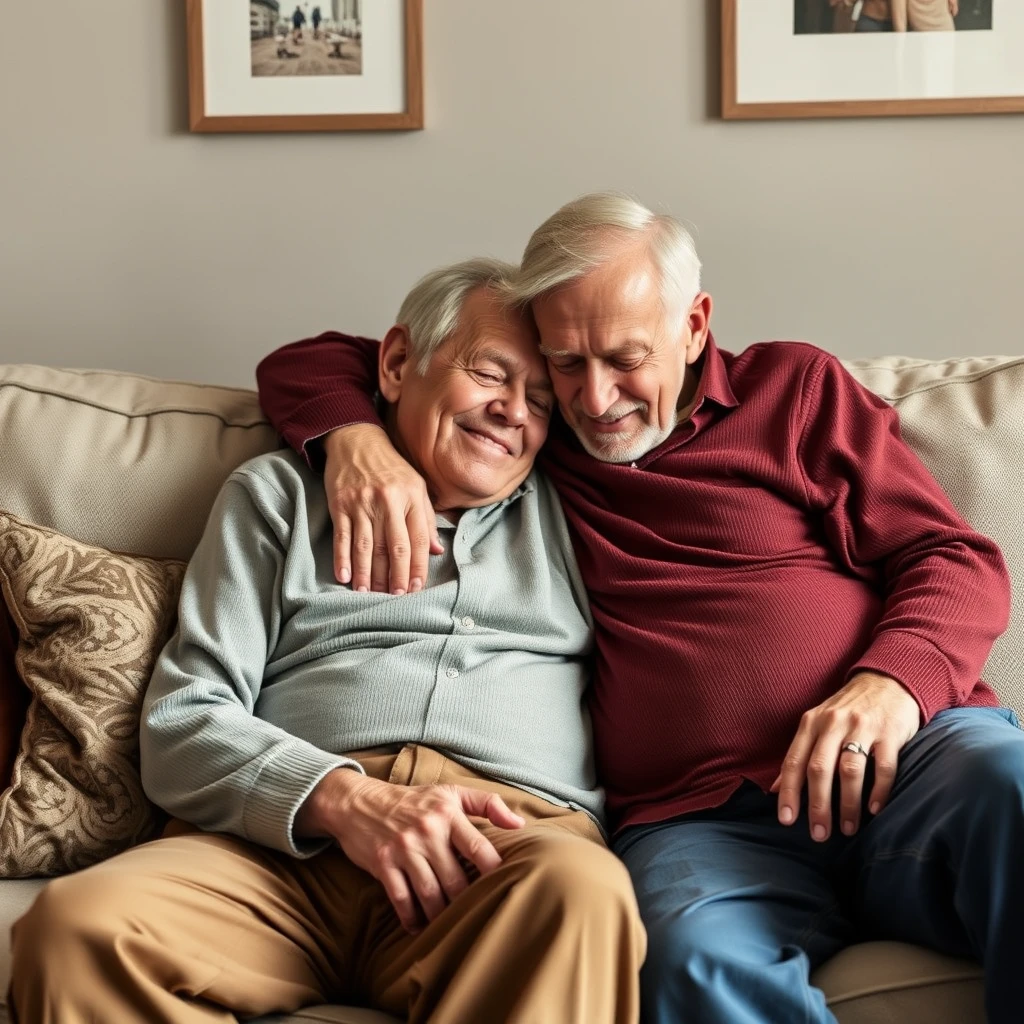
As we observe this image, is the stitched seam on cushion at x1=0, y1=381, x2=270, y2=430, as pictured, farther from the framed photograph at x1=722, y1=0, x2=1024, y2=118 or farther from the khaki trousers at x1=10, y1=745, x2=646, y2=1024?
the framed photograph at x1=722, y1=0, x2=1024, y2=118

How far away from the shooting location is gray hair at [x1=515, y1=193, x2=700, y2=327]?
1729mm

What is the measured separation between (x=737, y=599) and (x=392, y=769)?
512mm

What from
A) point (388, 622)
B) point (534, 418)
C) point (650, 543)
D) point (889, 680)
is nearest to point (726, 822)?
point (889, 680)

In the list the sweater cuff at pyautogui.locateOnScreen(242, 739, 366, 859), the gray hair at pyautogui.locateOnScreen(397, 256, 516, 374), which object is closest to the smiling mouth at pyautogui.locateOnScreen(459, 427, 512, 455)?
the gray hair at pyautogui.locateOnScreen(397, 256, 516, 374)

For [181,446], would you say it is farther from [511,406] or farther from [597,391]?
[597,391]

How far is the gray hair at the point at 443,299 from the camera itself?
180 cm

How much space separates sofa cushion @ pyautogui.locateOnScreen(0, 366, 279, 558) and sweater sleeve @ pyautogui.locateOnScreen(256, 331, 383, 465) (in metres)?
0.08

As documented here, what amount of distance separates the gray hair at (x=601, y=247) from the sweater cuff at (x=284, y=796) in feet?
2.34

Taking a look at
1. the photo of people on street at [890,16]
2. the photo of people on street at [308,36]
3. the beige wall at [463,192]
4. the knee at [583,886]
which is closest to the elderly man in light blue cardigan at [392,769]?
the knee at [583,886]

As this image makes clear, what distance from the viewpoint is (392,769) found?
1548 mm

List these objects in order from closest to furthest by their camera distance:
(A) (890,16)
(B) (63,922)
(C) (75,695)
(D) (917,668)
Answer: (B) (63,922)
(D) (917,668)
(C) (75,695)
(A) (890,16)

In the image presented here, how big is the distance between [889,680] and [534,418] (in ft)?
2.03

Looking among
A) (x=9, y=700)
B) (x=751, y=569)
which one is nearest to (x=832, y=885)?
(x=751, y=569)

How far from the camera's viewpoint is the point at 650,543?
1.76 metres
